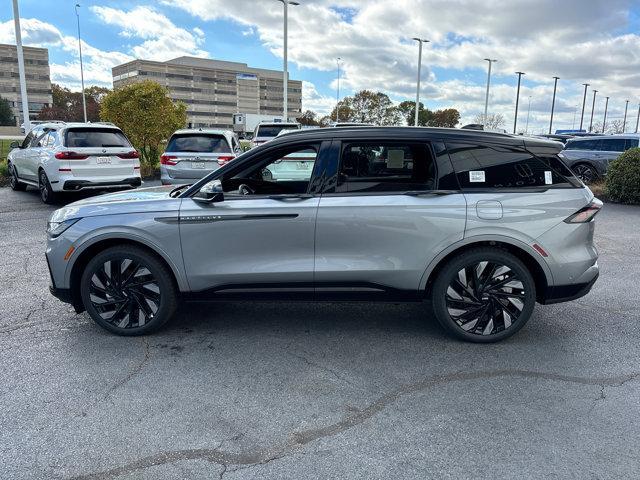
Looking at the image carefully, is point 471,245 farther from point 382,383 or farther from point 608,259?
point 608,259

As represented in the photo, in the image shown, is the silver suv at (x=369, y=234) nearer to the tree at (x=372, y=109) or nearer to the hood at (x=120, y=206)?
the hood at (x=120, y=206)

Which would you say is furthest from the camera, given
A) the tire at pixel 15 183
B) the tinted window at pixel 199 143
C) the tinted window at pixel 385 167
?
the tire at pixel 15 183

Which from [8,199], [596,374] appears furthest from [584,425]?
[8,199]

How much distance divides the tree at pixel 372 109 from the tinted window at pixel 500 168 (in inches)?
2497

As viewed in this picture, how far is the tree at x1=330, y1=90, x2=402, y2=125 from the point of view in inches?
2628

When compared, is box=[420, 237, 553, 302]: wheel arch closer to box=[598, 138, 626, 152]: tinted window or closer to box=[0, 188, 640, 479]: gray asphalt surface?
box=[0, 188, 640, 479]: gray asphalt surface

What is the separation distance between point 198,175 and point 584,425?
29.5 ft

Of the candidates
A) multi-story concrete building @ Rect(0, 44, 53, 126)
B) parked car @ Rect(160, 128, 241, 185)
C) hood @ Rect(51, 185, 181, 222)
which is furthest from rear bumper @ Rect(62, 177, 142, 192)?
multi-story concrete building @ Rect(0, 44, 53, 126)

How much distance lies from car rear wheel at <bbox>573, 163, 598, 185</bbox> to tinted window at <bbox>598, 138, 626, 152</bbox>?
0.72 m

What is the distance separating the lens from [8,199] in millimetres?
11906

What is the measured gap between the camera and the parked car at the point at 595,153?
51.3 ft

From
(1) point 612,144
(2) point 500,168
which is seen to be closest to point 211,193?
(2) point 500,168

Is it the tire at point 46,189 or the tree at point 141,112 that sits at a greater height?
the tree at point 141,112

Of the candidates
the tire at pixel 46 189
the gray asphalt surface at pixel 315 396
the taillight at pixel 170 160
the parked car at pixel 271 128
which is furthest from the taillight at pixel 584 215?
the parked car at pixel 271 128
